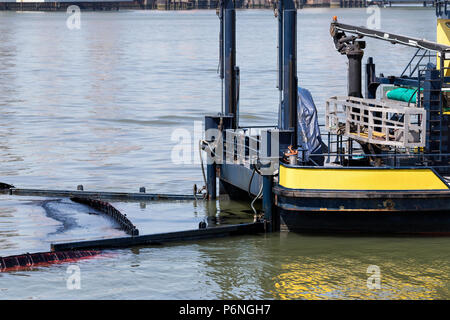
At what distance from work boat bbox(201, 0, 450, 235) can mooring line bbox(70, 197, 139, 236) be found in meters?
2.59

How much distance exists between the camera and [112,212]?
20391 mm

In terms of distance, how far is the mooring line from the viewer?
1876 centimetres

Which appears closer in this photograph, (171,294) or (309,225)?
(171,294)

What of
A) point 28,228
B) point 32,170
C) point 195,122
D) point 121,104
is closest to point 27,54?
point 121,104

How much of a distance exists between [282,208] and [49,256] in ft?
14.8

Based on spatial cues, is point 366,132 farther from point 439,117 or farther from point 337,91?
point 337,91

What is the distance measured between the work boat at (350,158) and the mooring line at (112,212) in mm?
2587

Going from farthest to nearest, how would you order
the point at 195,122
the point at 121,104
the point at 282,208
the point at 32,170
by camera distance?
the point at 121,104
the point at 195,122
the point at 32,170
the point at 282,208

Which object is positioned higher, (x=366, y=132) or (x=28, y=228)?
(x=366, y=132)

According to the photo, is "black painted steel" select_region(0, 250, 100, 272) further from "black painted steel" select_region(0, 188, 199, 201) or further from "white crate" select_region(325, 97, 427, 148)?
"white crate" select_region(325, 97, 427, 148)

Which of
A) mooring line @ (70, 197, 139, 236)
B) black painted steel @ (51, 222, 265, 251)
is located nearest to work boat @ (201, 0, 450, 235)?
black painted steel @ (51, 222, 265, 251)

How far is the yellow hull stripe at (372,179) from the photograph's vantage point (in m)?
17.7

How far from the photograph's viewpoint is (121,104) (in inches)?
1972

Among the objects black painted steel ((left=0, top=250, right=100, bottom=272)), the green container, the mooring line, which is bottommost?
black painted steel ((left=0, top=250, right=100, bottom=272))
